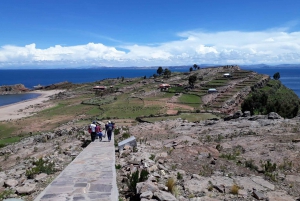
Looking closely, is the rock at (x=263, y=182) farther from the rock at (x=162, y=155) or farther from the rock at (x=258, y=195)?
the rock at (x=162, y=155)

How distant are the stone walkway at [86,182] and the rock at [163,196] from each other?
52.1 inches

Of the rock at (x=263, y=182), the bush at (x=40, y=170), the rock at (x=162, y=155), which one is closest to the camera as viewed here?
the rock at (x=263, y=182)

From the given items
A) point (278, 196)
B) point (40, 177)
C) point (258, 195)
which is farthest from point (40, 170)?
point (278, 196)

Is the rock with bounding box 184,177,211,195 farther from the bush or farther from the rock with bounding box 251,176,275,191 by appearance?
the bush

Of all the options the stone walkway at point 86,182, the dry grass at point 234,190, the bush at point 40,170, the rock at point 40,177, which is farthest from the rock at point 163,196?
the bush at point 40,170

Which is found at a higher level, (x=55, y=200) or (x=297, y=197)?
(x=55, y=200)

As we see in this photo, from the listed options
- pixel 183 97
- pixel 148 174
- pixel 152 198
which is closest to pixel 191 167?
pixel 148 174

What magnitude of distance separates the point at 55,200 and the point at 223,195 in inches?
225

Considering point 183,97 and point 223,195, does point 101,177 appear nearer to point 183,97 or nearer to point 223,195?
point 223,195

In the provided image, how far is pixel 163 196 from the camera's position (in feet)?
26.3

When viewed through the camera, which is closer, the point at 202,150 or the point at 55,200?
the point at 55,200

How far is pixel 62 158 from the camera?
14.7 meters

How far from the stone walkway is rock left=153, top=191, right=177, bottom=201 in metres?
1.32

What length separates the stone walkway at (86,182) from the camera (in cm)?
827
